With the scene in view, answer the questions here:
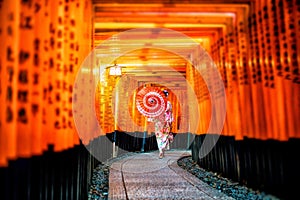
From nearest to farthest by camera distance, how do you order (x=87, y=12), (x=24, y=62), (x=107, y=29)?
(x=24, y=62)
(x=87, y=12)
(x=107, y=29)

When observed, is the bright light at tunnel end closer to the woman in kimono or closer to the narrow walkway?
the narrow walkway

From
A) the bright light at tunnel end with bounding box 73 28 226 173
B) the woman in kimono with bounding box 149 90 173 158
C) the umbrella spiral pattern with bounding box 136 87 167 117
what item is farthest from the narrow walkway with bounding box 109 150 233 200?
the umbrella spiral pattern with bounding box 136 87 167 117

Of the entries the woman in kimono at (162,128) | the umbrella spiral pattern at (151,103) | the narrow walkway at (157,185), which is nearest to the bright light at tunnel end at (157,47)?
the narrow walkway at (157,185)

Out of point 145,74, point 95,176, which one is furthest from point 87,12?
point 145,74

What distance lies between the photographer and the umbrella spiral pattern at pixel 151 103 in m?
11.9

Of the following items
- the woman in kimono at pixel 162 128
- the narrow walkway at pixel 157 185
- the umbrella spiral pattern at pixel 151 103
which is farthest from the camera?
the umbrella spiral pattern at pixel 151 103

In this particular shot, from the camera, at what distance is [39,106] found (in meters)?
2.68

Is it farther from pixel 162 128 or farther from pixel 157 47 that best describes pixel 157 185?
pixel 162 128

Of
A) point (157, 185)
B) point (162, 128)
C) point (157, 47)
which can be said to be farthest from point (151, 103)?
point (157, 185)

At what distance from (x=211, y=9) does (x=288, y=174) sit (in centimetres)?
300

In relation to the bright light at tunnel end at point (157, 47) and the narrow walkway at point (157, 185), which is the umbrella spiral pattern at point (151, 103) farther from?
the narrow walkway at point (157, 185)

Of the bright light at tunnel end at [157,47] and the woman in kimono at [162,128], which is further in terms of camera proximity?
the woman in kimono at [162,128]

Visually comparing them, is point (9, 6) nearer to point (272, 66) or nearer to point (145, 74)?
point (272, 66)

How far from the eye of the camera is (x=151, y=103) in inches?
482
